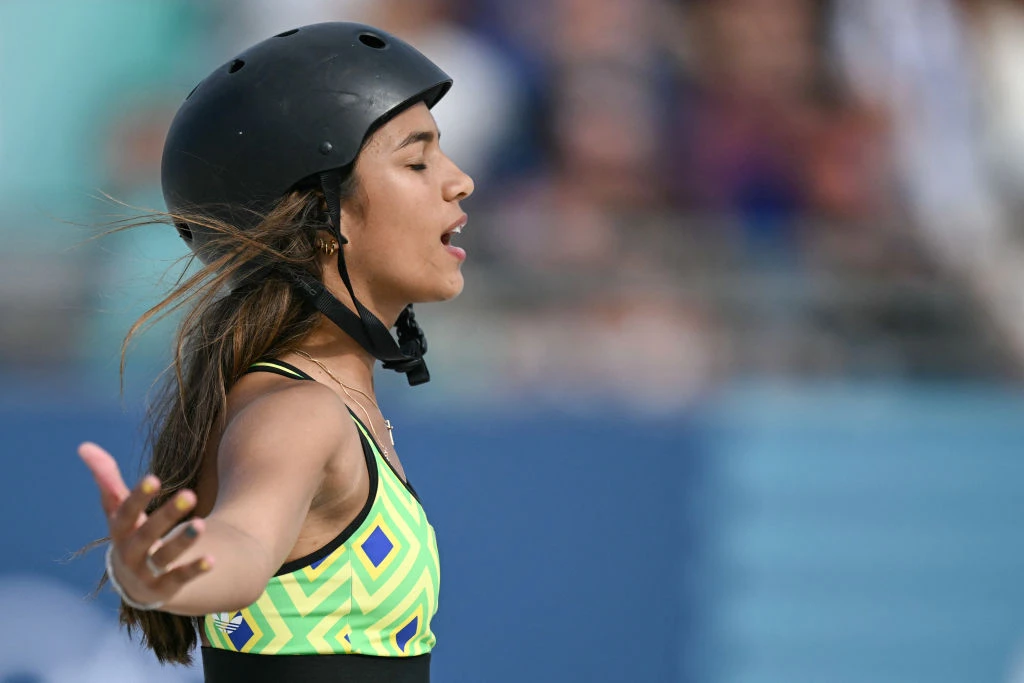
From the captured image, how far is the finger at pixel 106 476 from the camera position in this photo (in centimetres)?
133

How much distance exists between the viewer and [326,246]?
7.34ft

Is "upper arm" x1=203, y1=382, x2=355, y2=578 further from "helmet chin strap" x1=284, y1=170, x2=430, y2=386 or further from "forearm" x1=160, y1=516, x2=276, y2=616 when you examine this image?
"helmet chin strap" x1=284, y1=170, x2=430, y2=386

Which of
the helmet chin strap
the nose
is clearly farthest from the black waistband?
the nose

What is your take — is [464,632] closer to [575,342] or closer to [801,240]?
[575,342]

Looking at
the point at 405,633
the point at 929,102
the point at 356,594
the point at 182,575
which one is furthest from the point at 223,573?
the point at 929,102

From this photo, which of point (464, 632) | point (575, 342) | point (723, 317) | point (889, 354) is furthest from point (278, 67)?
point (889, 354)

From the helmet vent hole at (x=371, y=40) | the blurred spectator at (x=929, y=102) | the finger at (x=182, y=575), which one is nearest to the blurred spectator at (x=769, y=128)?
the blurred spectator at (x=929, y=102)

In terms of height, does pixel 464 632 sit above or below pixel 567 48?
below

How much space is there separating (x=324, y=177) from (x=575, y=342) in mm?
2566

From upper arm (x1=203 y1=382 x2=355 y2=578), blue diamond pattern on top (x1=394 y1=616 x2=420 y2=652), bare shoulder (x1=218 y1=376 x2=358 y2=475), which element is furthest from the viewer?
blue diamond pattern on top (x1=394 y1=616 x2=420 y2=652)

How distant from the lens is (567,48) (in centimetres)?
534

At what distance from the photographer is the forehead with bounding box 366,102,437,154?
2.25 metres

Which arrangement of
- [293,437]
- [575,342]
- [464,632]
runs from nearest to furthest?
[293,437] → [464,632] → [575,342]

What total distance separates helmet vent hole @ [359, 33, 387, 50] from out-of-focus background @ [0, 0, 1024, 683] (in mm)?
1415
